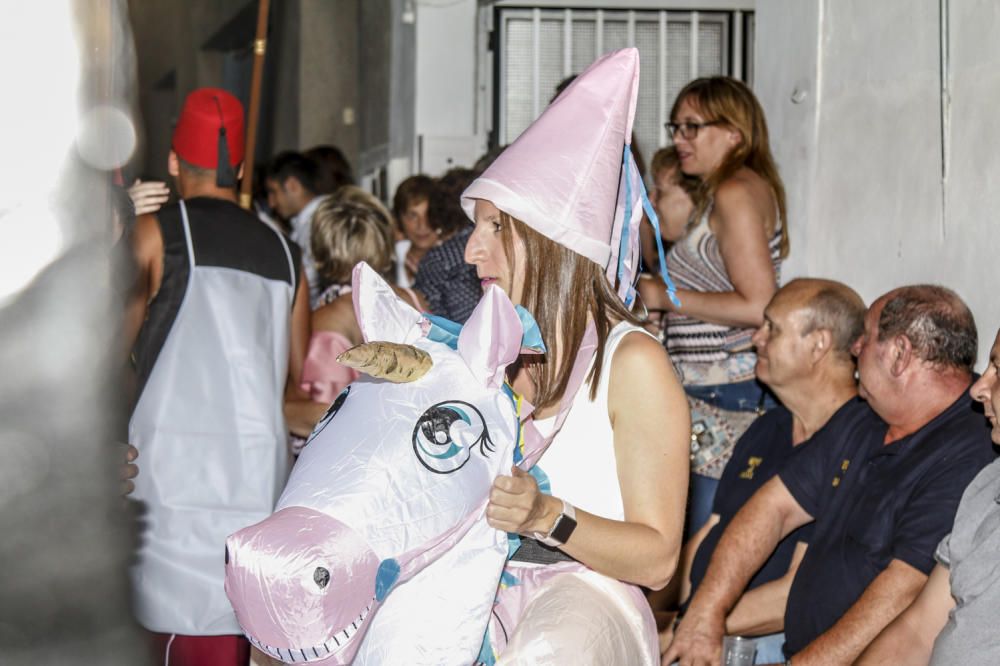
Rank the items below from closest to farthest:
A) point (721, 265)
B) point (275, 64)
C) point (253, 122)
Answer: point (721, 265) < point (253, 122) < point (275, 64)

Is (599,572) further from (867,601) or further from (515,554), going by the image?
(867,601)

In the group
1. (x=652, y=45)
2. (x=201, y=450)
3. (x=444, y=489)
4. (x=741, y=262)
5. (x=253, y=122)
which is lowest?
(x=201, y=450)

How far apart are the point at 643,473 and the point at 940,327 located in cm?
127

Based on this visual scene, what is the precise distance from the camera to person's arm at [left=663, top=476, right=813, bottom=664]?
11.0 feet

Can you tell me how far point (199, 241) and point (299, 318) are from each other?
1.27 ft

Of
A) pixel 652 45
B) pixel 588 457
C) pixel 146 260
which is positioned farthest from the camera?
pixel 652 45

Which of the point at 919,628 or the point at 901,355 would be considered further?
the point at 901,355

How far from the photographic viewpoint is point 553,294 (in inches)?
88.4

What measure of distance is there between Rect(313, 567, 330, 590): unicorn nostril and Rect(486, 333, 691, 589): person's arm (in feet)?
1.42

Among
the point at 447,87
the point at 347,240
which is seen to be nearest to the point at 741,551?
the point at 347,240

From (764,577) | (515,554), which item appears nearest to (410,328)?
(515,554)

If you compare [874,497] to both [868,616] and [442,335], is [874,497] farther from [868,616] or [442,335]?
[442,335]

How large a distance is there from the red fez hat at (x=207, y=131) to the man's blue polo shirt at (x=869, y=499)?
1770 mm

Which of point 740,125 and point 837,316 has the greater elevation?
point 740,125
